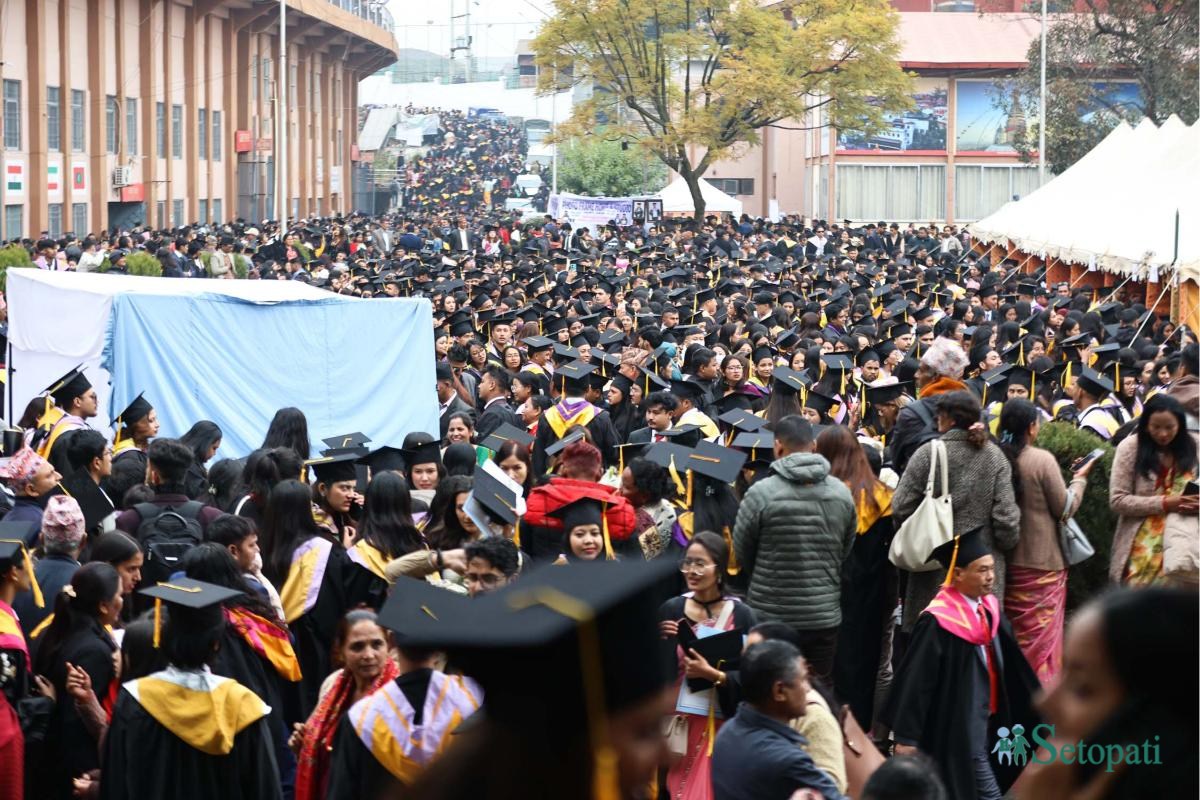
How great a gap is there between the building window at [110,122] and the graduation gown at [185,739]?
123 ft

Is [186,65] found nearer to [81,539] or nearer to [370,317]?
[370,317]

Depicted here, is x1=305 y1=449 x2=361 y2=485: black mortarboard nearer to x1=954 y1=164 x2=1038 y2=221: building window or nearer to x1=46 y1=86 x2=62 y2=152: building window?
x1=46 y1=86 x2=62 y2=152: building window

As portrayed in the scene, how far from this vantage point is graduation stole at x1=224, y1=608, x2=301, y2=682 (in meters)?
5.66

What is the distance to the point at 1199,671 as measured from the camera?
189cm

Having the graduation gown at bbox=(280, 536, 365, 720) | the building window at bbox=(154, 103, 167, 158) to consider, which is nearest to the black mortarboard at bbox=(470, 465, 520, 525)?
the graduation gown at bbox=(280, 536, 365, 720)

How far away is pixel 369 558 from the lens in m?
6.69

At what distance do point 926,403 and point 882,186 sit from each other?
171 ft

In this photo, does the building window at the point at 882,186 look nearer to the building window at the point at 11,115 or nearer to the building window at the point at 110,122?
the building window at the point at 110,122

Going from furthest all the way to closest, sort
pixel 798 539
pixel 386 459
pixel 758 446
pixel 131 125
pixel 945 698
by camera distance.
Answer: pixel 131 125 → pixel 386 459 → pixel 758 446 → pixel 798 539 → pixel 945 698

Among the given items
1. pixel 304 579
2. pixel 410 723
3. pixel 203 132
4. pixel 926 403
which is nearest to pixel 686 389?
pixel 926 403

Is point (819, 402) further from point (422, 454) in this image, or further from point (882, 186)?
point (882, 186)

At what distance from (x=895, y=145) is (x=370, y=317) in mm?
47887

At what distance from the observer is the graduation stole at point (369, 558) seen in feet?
21.8

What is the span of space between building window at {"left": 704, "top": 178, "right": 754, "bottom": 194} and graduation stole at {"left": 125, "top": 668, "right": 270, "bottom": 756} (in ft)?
222
